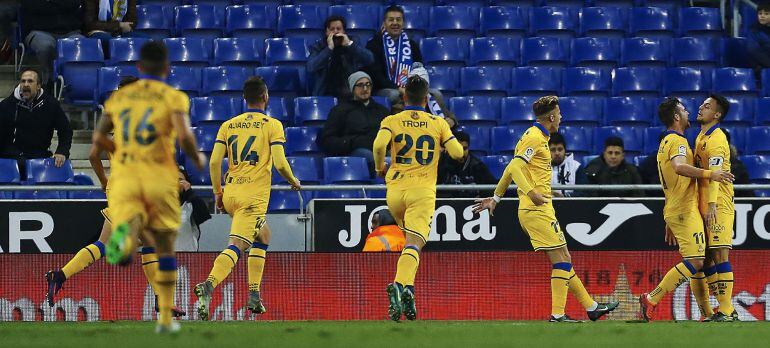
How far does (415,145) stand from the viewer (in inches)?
479

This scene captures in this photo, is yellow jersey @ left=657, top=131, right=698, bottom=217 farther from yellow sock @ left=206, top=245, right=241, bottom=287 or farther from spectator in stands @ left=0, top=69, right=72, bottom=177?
spectator in stands @ left=0, top=69, right=72, bottom=177

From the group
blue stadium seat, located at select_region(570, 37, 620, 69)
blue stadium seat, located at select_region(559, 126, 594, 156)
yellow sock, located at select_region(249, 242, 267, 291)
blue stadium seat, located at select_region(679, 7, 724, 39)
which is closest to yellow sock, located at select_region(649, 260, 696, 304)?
yellow sock, located at select_region(249, 242, 267, 291)

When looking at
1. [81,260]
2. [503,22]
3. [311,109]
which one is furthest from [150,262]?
[503,22]

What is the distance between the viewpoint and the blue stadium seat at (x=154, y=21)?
19.2 m

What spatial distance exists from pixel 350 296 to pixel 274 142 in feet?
8.18

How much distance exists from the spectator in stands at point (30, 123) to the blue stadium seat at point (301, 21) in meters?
4.25

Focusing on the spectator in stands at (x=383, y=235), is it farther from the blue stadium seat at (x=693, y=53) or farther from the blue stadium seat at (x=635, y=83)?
the blue stadium seat at (x=693, y=53)

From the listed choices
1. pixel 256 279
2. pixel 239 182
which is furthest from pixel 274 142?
pixel 256 279

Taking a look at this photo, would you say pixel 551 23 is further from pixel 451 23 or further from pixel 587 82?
pixel 451 23

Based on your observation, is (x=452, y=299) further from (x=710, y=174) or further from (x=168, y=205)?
(x=168, y=205)

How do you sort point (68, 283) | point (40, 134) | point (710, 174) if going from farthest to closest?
point (40, 134), point (68, 283), point (710, 174)

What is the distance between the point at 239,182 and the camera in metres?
12.6

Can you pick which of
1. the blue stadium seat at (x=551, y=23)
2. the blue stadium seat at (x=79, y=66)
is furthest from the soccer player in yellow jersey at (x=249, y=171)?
the blue stadium seat at (x=551, y=23)

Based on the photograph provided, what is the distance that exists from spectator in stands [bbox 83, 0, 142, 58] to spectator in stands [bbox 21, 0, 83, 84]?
0.46 ft
